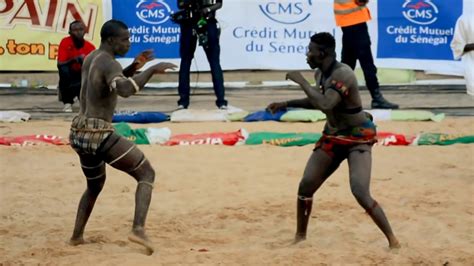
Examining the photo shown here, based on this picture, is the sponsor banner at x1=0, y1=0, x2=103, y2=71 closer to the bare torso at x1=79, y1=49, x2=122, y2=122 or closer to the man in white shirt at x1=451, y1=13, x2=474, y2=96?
the man in white shirt at x1=451, y1=13, x2=474, y2=96

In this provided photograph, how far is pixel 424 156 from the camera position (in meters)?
12.2

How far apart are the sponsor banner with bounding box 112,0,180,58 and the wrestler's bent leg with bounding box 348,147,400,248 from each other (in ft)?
30.9

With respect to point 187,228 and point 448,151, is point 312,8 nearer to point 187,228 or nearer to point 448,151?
point 448,151

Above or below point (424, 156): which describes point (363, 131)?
above

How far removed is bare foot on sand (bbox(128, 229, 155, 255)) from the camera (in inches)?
316

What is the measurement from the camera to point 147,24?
17.3 metres

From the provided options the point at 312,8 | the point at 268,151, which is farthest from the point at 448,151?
the point at 312,8

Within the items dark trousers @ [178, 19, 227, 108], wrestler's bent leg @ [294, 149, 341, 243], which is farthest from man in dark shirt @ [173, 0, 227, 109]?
wrestler's bent leg @ [294, 149, 341, 243]

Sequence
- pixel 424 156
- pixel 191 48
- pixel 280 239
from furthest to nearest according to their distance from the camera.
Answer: pixel 191 48
pixel 424 156
pixel 280 239

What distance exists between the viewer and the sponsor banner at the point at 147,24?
17250 millimetres

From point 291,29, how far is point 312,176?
30.2 ft

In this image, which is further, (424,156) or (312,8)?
(312,8)

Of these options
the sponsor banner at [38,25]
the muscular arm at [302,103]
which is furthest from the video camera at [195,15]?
the muscular arm at [302,103]

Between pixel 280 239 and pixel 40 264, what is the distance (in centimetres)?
206
